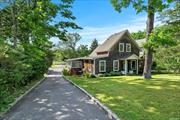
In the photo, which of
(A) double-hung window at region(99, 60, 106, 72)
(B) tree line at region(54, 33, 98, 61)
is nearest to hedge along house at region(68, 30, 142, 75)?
(A) double-hung window at region(99, 60, 106, 72)

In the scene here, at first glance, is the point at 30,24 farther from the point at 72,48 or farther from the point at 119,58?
the point at 72,48

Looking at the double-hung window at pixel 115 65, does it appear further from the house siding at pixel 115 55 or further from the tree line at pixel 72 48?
the tree line at pixel 72 48

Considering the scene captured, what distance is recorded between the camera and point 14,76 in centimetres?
1286

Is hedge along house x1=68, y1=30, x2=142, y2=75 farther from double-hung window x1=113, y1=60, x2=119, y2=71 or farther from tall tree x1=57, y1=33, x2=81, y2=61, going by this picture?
tall tree x1=57, y1=33, x2=81, y2=61

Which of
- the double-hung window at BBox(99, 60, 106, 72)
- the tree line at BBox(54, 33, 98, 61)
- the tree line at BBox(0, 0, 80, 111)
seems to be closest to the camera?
the tree line at BBox(0, 0, 80, 111)

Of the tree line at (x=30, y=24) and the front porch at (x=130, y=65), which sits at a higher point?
the tree line at (x=30, y=24)

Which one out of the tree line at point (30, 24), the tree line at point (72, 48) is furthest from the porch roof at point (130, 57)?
the tree line at point (72, 48)

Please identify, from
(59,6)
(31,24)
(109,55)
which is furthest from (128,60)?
(31,24)

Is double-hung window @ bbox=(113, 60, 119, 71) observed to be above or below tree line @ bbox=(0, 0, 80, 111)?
below

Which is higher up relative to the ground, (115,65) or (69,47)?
(69,47)

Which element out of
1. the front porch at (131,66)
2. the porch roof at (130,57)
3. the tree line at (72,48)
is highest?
the tree line at (72,48)

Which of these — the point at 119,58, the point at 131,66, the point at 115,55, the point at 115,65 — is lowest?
the point at 131,66

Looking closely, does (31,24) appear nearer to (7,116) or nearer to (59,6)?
(59,6)

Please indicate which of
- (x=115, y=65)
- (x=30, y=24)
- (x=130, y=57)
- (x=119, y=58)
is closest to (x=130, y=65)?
(x=130, y=57)
